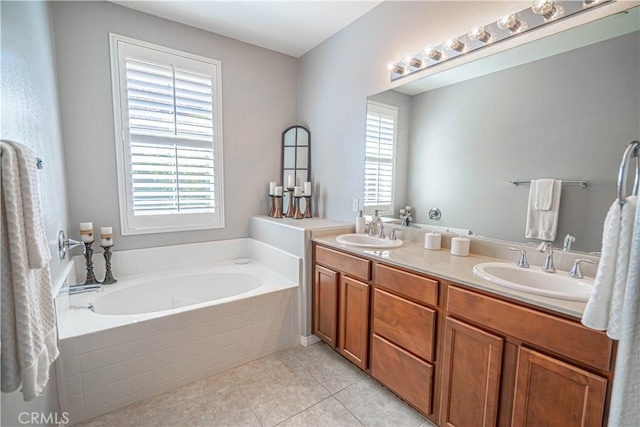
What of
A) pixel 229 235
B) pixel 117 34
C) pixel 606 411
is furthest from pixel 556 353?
pixel 117 34

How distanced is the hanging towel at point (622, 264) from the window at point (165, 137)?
282 cm

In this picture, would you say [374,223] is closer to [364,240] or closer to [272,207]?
[364,240]

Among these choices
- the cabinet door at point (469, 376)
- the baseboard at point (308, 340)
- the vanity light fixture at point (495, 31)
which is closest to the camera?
the cabinet door at point (469, 376)

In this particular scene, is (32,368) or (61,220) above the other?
(61,220)

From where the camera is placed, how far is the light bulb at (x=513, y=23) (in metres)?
1.54

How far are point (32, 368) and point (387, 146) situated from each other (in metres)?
2.28

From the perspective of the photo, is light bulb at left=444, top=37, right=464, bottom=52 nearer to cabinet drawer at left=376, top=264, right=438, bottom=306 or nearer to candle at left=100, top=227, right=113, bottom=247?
cabinet drawer at left=376, top=264, right=438, bottom=306

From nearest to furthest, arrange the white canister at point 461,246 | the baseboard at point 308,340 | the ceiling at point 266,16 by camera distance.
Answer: the white canister at point 461,246
the ceiling at point 266,16
the baseboard at point 308,340

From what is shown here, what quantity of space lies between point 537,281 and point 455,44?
1.45 meters

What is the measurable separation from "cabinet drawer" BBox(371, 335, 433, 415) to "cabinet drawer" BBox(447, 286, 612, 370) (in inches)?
16.9

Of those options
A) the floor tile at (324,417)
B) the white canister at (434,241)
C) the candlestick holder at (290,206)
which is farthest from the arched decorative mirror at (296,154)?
the floor tile at (324,417)

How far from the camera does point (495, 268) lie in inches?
58.6

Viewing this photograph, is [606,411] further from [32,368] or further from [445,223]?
A: [32,368]

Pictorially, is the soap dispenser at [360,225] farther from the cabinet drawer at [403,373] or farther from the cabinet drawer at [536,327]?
the cabinet drawer at [536,327]
